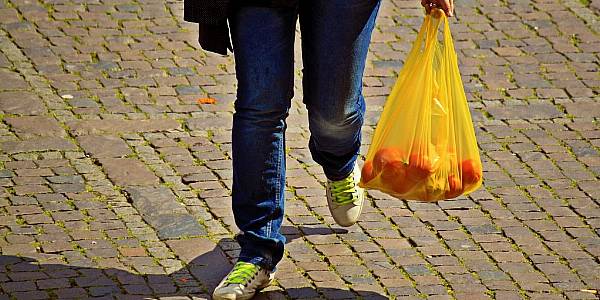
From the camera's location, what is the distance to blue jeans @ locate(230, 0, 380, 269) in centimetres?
410

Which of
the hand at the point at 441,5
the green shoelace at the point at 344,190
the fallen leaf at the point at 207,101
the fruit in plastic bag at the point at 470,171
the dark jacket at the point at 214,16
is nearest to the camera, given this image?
the dark jacket at the point at 214,16

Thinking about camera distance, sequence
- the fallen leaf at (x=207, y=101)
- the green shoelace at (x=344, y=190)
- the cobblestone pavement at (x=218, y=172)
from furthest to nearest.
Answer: the fallen leaf at (x=207, y=101) → the green shoelace at (x=344, y=190) → the cobblestone pavement at (x=218, y=172)

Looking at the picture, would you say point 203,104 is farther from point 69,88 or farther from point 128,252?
point 128,252

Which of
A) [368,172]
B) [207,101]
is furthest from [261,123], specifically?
[207,101]

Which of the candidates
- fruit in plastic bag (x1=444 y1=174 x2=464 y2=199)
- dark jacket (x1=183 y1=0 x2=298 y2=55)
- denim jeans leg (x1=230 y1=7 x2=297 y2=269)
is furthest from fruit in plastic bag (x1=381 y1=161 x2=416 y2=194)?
dark jacket (x1=183 y1=0 x2=298 y2=55)

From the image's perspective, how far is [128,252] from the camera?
4.69 m

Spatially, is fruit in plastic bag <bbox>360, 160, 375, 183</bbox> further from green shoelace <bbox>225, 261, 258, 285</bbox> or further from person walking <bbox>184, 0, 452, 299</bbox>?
green shoelace <bbox>225, 261, 258, 285</bbox>

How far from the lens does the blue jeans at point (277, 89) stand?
161 inches

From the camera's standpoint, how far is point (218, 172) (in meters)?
5.41

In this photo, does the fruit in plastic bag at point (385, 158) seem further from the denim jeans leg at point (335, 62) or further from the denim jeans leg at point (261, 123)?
the denim jeans leg at point (261, 123)

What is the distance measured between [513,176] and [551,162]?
261 mm

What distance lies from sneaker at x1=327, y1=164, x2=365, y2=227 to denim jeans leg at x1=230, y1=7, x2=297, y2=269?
43 cm

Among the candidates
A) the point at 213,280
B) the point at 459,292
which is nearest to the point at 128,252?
the point at 213,280

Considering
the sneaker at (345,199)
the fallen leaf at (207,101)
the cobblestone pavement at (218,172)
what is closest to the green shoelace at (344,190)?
the sneaker at (345,199)
